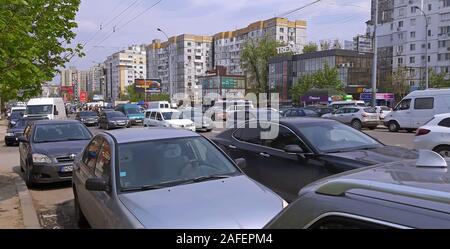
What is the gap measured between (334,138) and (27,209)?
16.6ft

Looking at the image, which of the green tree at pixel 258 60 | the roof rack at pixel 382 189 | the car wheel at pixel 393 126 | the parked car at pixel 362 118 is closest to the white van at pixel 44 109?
the parked car at pixel 362 118

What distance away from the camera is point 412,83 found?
2837 inches

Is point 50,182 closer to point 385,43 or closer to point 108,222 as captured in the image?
point 108,222

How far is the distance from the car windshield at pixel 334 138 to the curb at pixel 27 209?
13.7 ft

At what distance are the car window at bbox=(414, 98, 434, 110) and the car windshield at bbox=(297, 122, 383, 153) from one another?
16.5 m

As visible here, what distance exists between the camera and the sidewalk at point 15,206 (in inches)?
241

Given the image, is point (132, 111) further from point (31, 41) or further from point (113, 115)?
point (31, 41)

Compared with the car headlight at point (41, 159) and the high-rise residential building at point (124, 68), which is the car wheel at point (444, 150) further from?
the high-rise residential building at point (124, 68)

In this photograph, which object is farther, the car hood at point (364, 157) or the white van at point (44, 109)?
the white van at point (44, 109)

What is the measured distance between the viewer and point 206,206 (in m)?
3.77

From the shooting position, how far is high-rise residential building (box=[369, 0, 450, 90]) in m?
74.7

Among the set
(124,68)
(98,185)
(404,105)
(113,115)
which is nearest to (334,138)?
(98,185)

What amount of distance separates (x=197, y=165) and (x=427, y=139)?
26.1 ft
